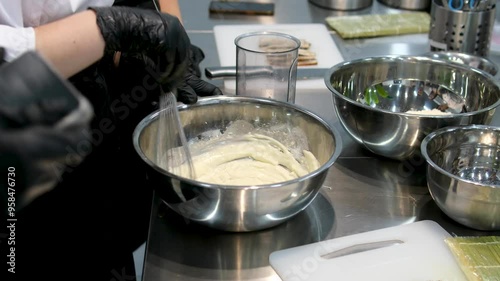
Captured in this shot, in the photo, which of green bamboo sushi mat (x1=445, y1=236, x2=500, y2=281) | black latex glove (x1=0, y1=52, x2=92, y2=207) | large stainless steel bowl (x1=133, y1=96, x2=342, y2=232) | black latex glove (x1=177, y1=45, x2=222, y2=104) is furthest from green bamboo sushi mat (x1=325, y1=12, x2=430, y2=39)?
black latex glove (x1=0, y1=52, x2=92, y2=207)

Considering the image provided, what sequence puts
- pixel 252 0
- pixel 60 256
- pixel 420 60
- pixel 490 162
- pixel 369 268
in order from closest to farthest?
1. pixel 369 268
2. pixel 490 162
3. pixel 420 60
4. pixel 60 256
5. pixel 252 0

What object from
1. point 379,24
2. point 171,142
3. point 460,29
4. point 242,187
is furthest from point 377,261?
point 379,24

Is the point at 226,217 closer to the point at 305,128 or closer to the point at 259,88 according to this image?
the point at 305,128

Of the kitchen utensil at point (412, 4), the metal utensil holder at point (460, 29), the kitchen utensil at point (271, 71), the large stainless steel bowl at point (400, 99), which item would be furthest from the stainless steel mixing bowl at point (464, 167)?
the kitchen utensil at point (412, 4)

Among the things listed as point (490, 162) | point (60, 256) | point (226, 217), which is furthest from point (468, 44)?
point (60, 256)

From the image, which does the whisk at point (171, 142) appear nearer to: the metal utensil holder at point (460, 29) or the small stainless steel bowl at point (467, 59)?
the small stainless steel bowl at point (467, 59)

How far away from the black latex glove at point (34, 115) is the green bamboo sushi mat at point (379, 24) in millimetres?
1240

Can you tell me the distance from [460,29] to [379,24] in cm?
37

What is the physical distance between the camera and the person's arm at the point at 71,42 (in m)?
0.92

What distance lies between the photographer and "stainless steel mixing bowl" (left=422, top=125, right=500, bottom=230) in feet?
2.95

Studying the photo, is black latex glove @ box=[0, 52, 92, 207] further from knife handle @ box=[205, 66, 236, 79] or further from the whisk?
knife handle @ box=[205, 66, 236, 79]

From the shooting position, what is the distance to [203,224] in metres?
0.91

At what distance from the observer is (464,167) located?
1.04 metres

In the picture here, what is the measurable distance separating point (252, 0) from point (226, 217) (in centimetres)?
126
